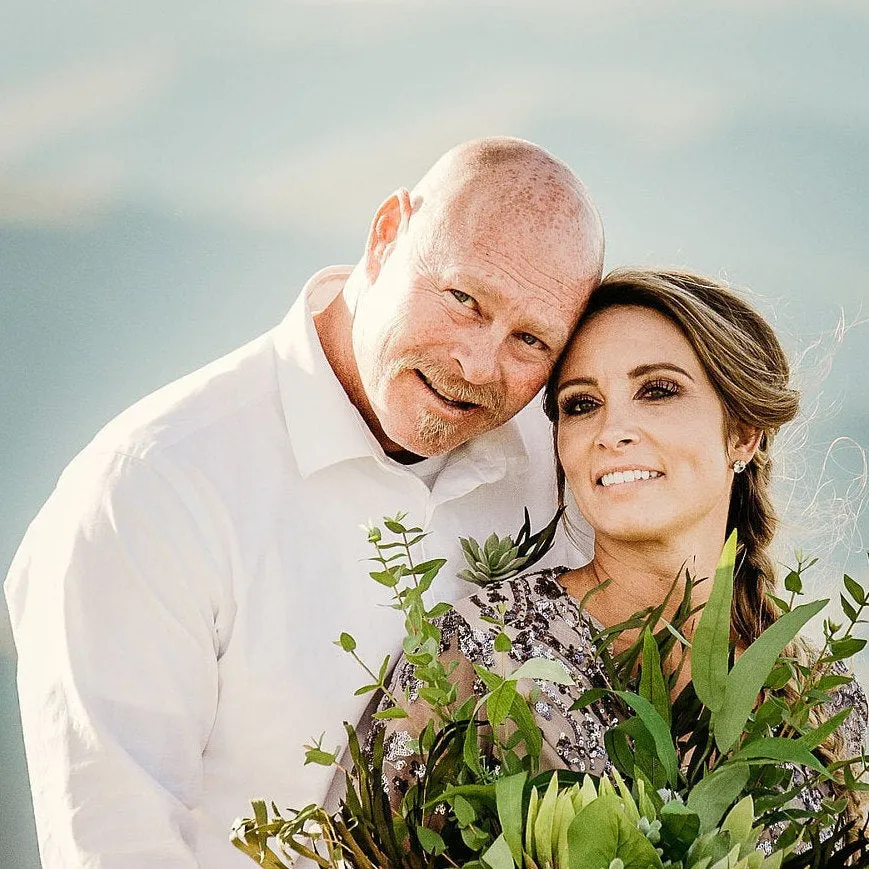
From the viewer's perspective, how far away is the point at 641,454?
1.46m

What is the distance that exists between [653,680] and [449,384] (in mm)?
532

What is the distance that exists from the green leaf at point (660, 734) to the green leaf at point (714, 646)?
4 centimetres

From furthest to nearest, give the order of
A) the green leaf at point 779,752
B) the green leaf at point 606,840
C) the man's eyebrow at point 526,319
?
the man's eyebrow at point 526,319 → the green leaf at point 779,752 → the green leaf at point 606,840

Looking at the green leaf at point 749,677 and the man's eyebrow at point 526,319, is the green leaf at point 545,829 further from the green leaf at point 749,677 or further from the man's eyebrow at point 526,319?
the man's eyebrow at point 526,319

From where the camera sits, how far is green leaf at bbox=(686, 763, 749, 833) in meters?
0.95

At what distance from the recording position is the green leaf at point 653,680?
3.48 ft

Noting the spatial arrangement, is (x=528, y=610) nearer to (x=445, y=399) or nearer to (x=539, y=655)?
(x=539, y=655)

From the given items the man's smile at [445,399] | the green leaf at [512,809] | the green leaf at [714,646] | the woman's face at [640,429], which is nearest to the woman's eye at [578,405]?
the woman's face at [640,429]

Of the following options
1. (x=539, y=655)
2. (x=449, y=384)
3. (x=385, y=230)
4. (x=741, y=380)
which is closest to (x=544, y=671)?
(x=539, y=655)

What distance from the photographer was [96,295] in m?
1.96

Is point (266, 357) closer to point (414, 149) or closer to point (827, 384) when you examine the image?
point (414, 149)

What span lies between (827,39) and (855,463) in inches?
29.7

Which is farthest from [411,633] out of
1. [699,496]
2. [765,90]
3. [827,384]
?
[765,90]

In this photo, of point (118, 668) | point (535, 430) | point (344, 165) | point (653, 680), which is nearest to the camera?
point (653, 680)
